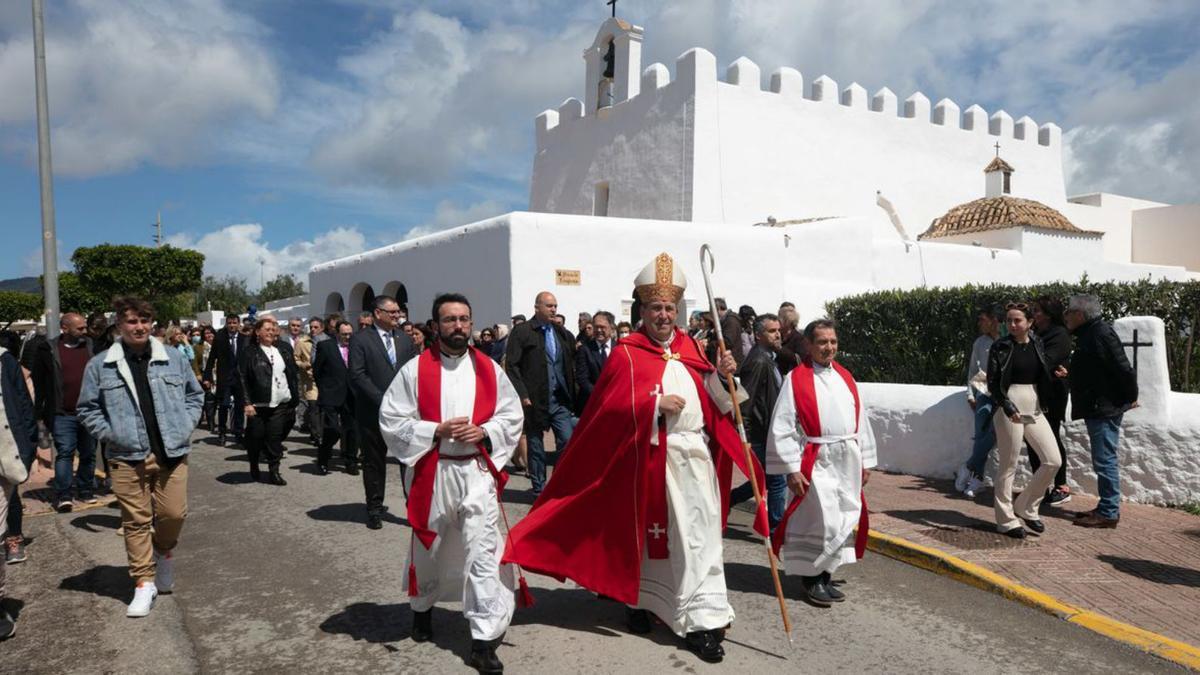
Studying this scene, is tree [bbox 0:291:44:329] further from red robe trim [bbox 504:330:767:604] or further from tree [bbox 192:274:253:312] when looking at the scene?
red robe trim [bbox 504:330:767:604]

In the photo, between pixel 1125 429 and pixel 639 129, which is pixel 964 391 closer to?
pixel 1125 429

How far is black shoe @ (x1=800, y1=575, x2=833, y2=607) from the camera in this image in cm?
503

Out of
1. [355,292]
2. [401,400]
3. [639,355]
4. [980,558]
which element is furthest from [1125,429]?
[355,292]

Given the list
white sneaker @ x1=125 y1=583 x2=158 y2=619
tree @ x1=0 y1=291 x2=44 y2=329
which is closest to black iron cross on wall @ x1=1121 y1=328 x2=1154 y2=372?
white sneaker @ x1=125 y1=583 x2=158 y2=619

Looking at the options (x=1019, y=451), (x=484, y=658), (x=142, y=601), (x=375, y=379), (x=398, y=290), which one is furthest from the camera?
(x=398, y=290)

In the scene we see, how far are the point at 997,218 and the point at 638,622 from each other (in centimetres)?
2235

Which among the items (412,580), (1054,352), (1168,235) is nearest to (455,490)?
(412,580)

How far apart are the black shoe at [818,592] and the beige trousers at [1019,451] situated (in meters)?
2.17

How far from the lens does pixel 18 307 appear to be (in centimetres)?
6456

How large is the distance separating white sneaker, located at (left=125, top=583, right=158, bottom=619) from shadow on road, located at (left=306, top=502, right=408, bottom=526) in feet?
7.43

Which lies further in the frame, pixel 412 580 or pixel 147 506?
pixel 147 506

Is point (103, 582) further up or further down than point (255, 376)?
further down

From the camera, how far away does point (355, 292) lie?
2286cm

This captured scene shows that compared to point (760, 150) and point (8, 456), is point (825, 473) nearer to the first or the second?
point (8, 456)
